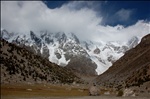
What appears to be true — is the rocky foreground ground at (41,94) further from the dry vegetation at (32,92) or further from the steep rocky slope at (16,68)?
the steep rocky slope at (16,68)

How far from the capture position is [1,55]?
163875 mm

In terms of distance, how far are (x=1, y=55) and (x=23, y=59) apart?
88.9 feet

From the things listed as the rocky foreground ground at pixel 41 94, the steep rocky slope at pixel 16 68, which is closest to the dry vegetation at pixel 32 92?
the rocky foreground ground at pixel 41 94

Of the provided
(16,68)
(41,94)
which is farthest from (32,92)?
(16,68)

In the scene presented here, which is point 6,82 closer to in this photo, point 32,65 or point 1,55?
point 1,55

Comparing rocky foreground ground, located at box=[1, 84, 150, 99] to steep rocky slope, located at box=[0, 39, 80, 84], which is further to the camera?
steep rocky slope, located at box=[0, 39, 80, 84]

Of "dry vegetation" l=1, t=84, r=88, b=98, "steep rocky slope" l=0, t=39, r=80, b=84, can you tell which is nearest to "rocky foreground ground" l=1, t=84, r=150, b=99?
"dry vegetation" l=1, t=84, r=88, b=98

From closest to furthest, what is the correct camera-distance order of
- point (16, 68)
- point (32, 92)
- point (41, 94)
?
point (41, 94) < point (32, 92) < point (16, 68)

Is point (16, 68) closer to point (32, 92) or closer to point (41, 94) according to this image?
point (32, 92)

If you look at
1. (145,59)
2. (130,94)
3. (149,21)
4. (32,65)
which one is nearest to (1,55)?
(32,65)

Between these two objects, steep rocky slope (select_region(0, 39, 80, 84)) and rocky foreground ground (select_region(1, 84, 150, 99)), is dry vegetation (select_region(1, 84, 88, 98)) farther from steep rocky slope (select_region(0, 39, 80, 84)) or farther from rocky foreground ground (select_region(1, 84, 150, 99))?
steep rocky slope (select_region(0, 39, 80, 84))

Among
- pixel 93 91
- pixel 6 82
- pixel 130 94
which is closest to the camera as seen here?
pixel 130 94

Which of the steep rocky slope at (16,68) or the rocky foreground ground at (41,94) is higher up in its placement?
the steep rocky slope at (16,68)

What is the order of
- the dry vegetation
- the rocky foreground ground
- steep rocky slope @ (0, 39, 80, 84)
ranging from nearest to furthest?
1. the rocky foreground ground
2. the dry vegetation
3. steep rocky slope @ (0, 39, 80, 84)
